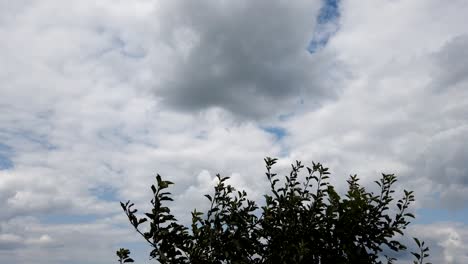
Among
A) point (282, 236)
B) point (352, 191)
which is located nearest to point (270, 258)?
point (282, 236)

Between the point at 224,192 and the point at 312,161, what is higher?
the point at 312,161

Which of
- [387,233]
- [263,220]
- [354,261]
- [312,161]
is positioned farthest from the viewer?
[312,161]

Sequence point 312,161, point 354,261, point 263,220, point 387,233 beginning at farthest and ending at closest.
Answer: point 312,161 < point 263,220 < point 387,233 < point 354,261

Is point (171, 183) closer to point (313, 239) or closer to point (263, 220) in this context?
point (263, 220)

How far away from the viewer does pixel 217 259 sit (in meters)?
6.90

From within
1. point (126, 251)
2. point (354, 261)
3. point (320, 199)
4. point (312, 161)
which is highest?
point (312, 161)

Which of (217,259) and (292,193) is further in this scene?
(292,193)

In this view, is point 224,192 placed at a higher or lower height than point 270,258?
higher

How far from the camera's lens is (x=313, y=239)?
685 centimetres

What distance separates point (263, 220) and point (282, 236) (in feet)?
1.63

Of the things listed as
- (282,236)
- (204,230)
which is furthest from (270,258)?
(204,230)

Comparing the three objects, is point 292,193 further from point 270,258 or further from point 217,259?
point 217,259

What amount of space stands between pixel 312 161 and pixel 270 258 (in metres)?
2.20

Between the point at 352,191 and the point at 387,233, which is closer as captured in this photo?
the point at 387,233
